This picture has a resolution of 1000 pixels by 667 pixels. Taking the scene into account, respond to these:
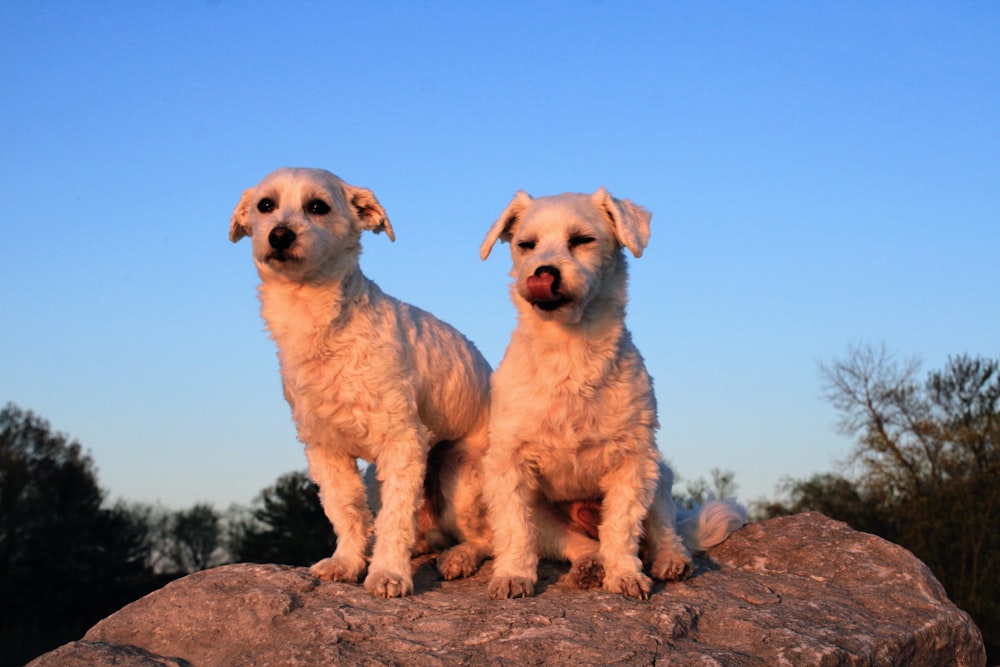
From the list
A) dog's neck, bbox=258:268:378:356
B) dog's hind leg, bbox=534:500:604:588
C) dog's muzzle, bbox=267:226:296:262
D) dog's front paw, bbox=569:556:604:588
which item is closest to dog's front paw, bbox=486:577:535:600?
dog's front paw, bbox=569:556:604:588

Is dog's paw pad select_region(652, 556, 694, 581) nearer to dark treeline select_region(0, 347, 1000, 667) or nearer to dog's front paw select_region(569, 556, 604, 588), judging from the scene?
dog's front paw select_region(569, 556, 604, 588)

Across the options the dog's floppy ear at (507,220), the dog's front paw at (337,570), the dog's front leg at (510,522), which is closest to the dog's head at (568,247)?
the dog's floppy ear at (507,220)

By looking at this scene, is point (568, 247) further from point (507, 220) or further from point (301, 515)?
point (301, 515)

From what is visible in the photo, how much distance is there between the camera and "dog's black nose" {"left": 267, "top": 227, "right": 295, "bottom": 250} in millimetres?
7090

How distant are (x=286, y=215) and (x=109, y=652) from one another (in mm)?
3120

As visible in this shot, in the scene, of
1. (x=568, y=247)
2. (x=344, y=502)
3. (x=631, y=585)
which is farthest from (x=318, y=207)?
(x=631, y=585)

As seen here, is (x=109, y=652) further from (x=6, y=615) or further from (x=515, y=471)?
(x=6, y=615)

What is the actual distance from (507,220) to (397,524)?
2398 mm

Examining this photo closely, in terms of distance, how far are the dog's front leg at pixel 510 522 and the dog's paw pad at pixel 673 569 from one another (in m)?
0.93

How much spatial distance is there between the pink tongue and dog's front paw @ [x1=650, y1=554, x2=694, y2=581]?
7.23 feet

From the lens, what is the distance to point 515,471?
7207 mm

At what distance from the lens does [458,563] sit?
25.2ft

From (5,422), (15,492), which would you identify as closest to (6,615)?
(15,492)

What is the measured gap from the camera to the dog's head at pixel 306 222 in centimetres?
714
